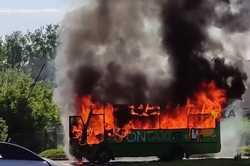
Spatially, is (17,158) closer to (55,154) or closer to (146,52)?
(146,52)

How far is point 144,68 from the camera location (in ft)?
104

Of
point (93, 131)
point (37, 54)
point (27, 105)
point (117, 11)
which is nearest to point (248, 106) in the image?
point (27, 105)

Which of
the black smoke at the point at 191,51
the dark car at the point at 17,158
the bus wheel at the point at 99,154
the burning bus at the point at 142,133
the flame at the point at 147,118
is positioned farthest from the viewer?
the black smoke at the point at 191,51

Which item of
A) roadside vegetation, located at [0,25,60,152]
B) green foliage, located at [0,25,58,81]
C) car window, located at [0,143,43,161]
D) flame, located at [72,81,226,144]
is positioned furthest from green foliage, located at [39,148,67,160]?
green foliage, located at [0,25,58,81]

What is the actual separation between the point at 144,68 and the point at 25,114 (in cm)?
1239

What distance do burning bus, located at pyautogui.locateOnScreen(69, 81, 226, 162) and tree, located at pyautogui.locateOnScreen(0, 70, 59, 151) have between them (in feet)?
40.3

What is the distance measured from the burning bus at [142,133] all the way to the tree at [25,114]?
40.3ft

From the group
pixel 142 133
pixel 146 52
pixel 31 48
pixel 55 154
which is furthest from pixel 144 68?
pixel 31 48

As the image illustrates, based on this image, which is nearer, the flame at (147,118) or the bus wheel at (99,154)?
the bus wheel at (99,154)

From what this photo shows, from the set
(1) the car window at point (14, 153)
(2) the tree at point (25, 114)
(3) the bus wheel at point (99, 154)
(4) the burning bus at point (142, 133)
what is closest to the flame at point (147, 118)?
(4) the burning bus at point (142, 133)

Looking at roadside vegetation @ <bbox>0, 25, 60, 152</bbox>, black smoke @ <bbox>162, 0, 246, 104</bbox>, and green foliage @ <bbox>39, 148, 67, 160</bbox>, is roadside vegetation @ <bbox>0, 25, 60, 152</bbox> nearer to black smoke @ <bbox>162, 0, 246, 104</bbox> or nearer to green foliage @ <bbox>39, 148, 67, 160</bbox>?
green foliage @ <bbox>39, 148, 67, 160</bbox>

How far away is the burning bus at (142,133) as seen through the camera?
27.9 meters

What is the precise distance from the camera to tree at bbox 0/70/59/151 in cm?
4034

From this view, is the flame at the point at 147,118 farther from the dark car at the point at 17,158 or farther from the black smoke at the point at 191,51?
the dark car at the point at 17,158
